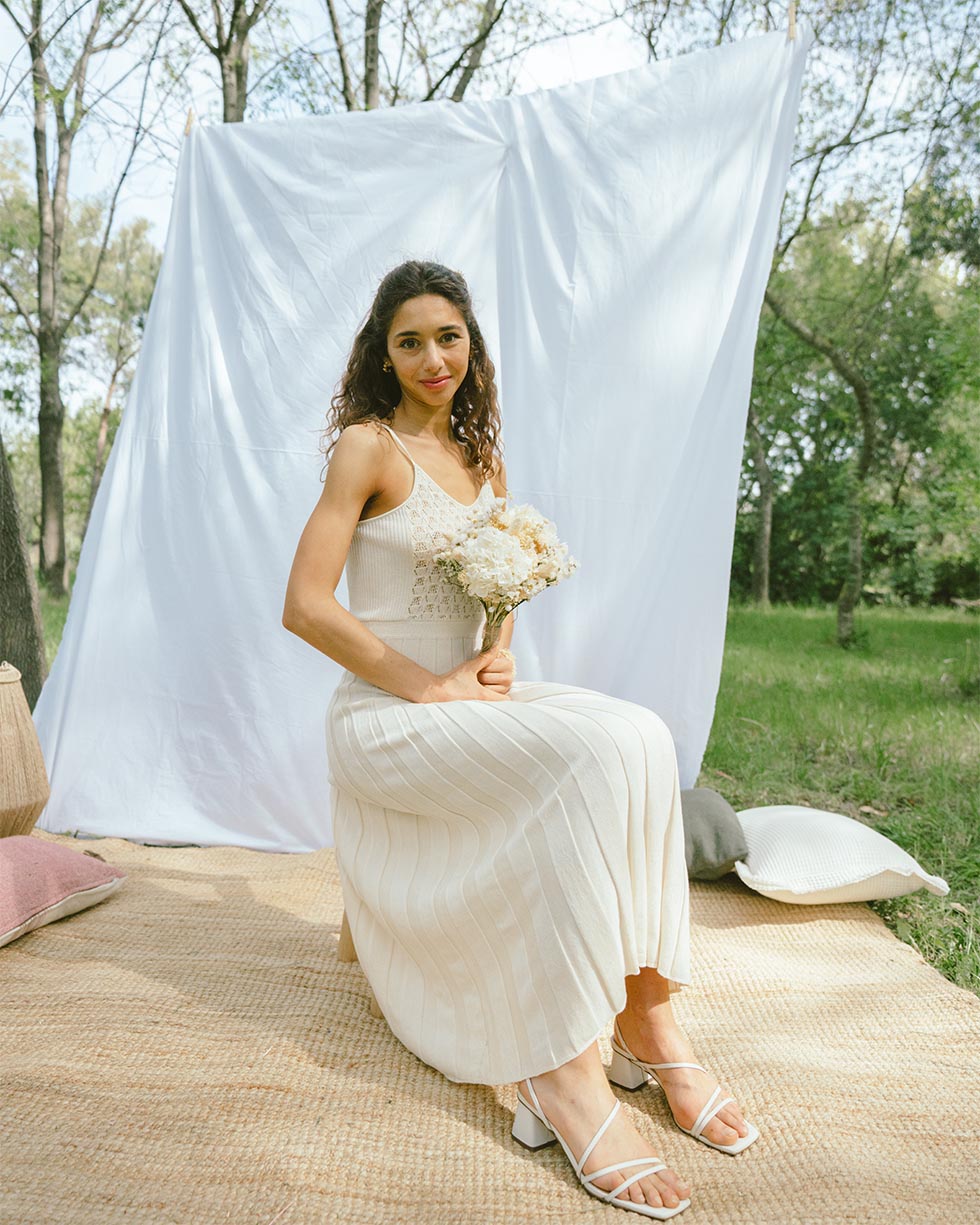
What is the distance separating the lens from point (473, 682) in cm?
195

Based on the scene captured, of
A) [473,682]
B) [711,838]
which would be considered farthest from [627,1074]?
[711,838]

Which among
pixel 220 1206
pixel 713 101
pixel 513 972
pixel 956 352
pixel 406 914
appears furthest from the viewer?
pixel 956 352

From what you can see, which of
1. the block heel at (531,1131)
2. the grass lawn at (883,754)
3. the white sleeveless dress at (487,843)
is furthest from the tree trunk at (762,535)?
the block heel at (531,1131)

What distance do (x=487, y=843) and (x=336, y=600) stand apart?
1.76ft

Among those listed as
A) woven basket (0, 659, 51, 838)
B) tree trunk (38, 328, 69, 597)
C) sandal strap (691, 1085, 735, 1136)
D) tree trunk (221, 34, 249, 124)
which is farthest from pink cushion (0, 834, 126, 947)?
tree trunk (38, 328, 69, 597)

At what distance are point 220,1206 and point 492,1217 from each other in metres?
0.37

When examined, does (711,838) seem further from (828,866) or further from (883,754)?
(883,754)

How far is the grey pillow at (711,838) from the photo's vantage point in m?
2.78

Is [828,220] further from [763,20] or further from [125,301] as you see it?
[125,301]

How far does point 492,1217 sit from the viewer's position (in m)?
1.41

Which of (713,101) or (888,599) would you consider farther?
(888,599)

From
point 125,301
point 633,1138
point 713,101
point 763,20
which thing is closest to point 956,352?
point 763,20

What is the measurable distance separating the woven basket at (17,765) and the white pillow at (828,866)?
194 cm

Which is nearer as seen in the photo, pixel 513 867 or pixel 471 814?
pixel 513 867
